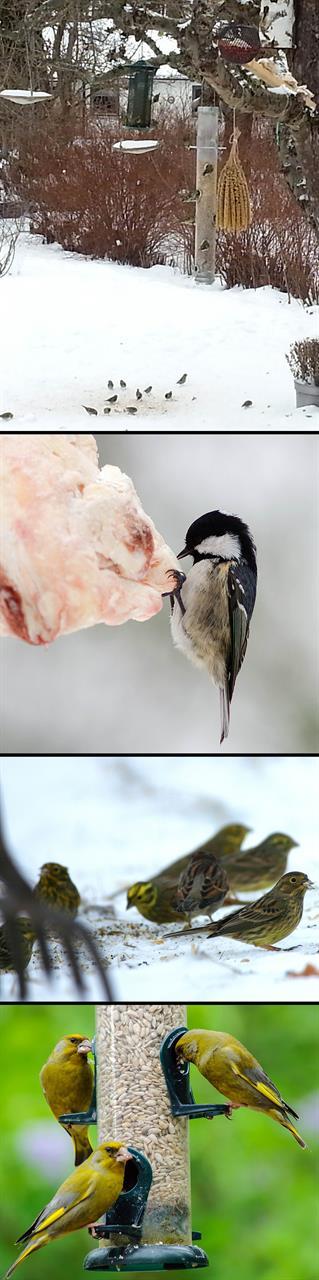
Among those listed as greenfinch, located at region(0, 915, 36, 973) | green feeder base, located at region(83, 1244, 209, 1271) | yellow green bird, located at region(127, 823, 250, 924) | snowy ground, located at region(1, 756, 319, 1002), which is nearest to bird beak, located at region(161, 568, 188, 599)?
snowy ground, located at region(1, 756, 319, 1002)

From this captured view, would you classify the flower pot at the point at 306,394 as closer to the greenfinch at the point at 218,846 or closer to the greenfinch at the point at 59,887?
the greenfinch at the point at 218,846

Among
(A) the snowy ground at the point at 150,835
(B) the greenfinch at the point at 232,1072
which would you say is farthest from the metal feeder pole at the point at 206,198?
(B) the greenfinch at the point at 232,1072

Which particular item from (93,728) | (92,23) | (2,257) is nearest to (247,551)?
(93,728)

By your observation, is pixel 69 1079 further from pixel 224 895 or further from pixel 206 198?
pixel 206 198

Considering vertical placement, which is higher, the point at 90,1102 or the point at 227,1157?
the point at 90,1102

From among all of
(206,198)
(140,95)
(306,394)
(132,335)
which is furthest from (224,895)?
(140,95)

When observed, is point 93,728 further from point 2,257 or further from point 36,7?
point 36,7

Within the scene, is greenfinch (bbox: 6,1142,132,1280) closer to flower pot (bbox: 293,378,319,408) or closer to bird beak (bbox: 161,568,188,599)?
bird beak (bbox: 161,568,188,599)
